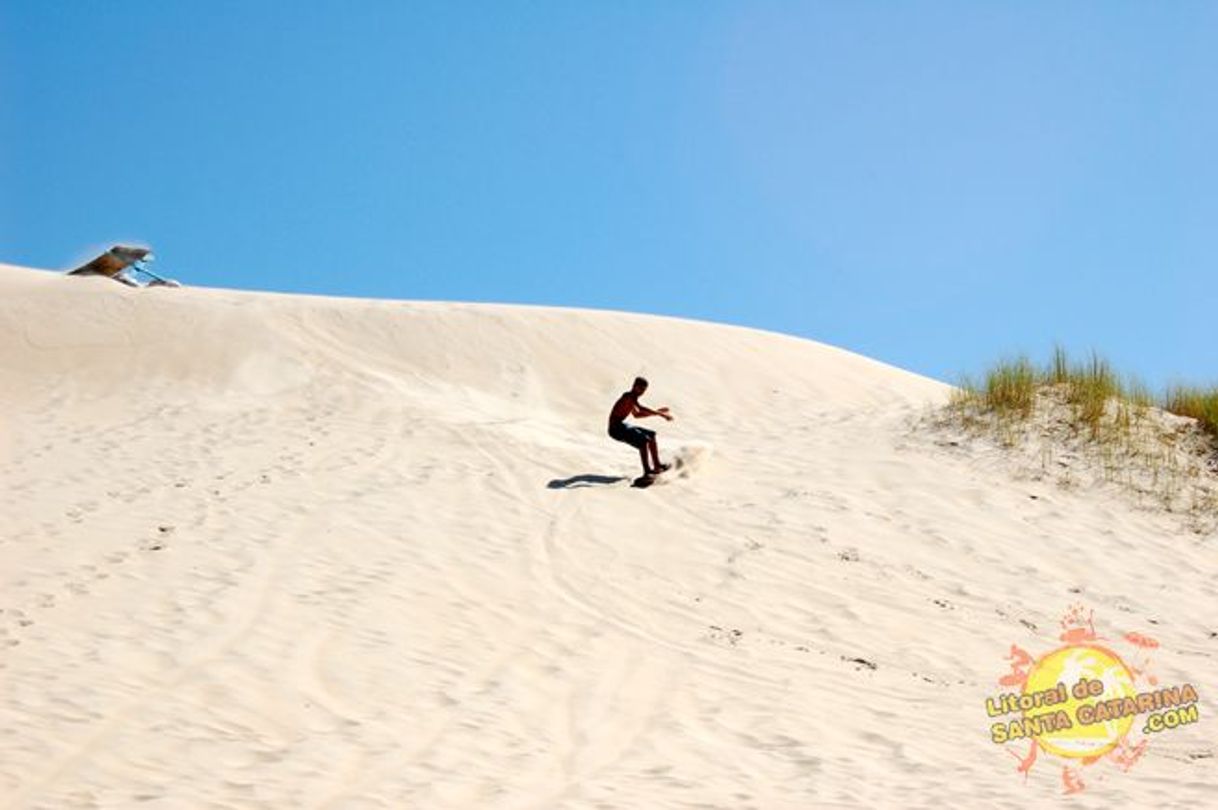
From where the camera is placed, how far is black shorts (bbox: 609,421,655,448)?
10.4m

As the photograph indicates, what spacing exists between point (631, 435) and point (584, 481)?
73 cm

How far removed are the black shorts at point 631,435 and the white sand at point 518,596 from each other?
0.47m

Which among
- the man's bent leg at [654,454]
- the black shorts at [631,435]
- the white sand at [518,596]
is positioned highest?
the black shorts at [631,435]

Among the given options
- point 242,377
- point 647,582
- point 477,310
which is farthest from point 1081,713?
point 477,310

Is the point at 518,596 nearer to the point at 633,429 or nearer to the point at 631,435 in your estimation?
the point at 631,435

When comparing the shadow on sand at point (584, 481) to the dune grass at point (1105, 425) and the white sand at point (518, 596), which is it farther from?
the dune grass at point (1105, 425)

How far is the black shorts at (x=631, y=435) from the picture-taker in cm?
1043

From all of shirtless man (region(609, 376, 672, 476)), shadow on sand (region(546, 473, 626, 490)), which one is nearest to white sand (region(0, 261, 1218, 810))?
shadow on sand (region(546, 473, 626, 490))

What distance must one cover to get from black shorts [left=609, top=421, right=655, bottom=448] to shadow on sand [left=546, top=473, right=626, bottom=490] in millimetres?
507

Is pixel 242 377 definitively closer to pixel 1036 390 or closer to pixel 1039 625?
pixel 1036 390

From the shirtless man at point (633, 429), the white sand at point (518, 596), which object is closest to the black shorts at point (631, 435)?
the shirtless man at point (633, 429)

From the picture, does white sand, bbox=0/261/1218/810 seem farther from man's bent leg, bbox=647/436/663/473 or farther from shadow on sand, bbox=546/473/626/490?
man's bent leg, bbox=647/436/663/473

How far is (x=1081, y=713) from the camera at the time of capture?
226 inches

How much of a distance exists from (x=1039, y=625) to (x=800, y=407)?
7634mm
